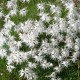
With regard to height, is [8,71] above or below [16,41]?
below

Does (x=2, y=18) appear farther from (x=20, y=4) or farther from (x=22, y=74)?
(x=22, y=74)

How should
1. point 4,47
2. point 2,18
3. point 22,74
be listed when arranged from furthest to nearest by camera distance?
1. point 2,18
2. point 4,47
3. point 22,74

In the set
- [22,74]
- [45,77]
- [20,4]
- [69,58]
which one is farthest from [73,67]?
[20,4]

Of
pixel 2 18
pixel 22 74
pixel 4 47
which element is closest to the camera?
pixel 22 74

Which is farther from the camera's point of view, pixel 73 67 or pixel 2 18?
pixel 2 18

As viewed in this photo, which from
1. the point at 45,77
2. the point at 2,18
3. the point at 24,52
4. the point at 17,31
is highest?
the point at 2,18

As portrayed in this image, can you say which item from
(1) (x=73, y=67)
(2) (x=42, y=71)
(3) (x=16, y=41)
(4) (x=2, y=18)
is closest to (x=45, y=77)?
(2) (x=42, y=71)
